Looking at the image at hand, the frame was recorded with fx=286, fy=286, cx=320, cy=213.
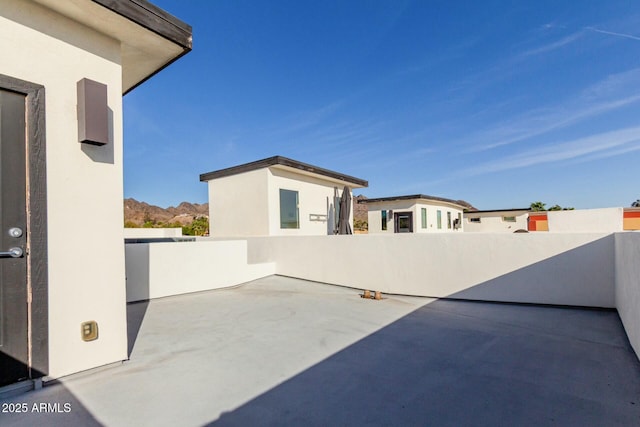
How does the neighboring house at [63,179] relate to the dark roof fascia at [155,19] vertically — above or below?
below

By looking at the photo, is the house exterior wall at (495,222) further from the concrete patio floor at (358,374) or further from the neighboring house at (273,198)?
the concrete patio floor at (358,374)

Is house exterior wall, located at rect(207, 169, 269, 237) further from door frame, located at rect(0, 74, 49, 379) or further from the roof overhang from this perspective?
door frame, located at rect(0, 74, 49, 379)

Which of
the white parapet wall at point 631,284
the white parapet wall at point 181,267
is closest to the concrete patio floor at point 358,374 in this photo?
the white parapet wall at point 631,284

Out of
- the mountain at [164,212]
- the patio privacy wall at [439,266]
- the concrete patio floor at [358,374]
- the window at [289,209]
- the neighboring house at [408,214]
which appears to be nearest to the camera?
the concrete patio floor at [358,374]

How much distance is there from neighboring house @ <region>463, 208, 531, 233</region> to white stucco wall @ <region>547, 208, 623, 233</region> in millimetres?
A: 14578

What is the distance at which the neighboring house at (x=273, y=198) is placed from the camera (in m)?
9.51

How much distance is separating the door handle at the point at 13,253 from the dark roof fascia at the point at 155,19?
211cm

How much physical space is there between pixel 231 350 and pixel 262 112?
1388 centimetres

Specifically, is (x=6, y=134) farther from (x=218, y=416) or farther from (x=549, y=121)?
(x=549, y=121)

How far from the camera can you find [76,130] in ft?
8.45

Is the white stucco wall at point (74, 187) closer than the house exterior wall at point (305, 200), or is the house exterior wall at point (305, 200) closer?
the white stucco wall at point (74, 187)

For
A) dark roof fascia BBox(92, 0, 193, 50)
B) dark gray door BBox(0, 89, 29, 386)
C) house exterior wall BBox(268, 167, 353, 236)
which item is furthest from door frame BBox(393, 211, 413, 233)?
dark gray door BBox(0, 89, 29, 386)

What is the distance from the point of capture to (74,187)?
2.55 metres

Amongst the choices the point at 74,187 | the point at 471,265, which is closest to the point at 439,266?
the point at 471,265
